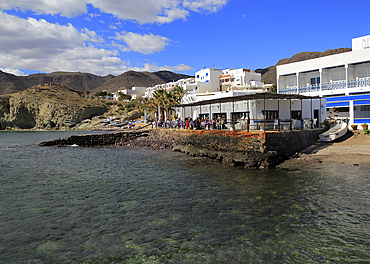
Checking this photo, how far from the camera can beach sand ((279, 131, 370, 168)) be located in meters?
18.5

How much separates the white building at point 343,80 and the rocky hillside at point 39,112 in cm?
8830

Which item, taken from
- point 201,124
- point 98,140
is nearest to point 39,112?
point 98,140

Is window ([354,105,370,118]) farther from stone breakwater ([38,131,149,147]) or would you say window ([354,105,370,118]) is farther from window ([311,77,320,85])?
stone breakwater ([38,131,149,147])

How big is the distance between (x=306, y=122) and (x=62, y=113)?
9764 centimetres

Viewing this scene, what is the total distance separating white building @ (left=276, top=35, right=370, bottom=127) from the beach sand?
20.8 feet

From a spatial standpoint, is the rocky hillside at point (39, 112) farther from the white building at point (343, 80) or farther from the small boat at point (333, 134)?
the small boat at point (333, 134)

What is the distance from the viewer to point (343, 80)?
32.1 meters

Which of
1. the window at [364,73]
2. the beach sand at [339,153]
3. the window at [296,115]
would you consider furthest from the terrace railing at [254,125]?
the window at [364,73]

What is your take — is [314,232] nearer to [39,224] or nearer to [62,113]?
[39,224]

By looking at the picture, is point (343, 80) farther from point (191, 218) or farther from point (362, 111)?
point (191, 218)

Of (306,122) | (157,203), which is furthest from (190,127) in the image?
(157,203)

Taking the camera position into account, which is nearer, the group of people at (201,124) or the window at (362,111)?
the group of people at (201,124)

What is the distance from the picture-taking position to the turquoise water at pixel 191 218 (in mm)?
6879

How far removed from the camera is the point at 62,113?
102625mm
